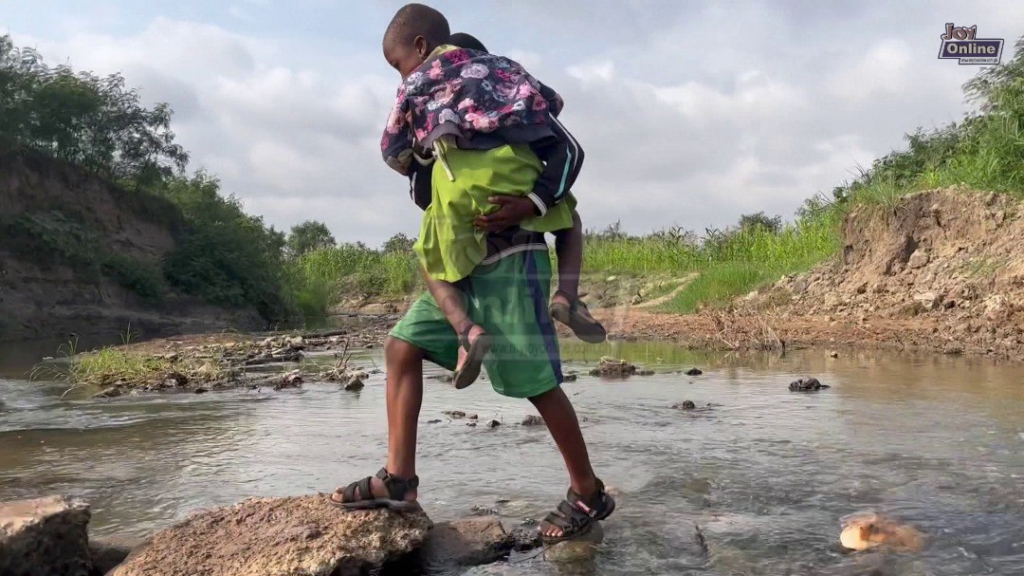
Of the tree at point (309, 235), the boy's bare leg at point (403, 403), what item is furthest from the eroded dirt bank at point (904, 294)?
the tree at point (309, 235)

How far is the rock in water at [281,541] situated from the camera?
2.21 metres

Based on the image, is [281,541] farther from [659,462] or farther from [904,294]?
[904,294]

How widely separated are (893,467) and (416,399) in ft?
6.44

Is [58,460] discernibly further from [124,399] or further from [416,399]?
[124,399]

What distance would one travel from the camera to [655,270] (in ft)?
66.5

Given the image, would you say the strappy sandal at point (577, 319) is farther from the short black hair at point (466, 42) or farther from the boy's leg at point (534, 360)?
the short black hair at point (466, 42)

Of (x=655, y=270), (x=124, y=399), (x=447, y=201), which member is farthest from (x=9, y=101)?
(x=447, y=201)

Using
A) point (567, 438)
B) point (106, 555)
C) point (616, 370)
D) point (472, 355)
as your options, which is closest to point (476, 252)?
point (472, 355)

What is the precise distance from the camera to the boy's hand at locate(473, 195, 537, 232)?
8.36 ft

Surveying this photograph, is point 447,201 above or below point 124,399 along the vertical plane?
above

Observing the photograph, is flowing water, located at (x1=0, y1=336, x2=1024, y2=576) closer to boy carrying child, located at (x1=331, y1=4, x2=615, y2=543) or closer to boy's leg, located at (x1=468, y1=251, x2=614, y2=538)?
boy's leg, located at (x1=468, y1=251, x2=614, y2=538)

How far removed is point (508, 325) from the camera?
8.46 feet

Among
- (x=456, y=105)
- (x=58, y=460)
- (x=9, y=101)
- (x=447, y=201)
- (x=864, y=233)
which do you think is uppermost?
(x=9, y=101)

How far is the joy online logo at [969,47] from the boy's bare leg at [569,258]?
11.0 meters
